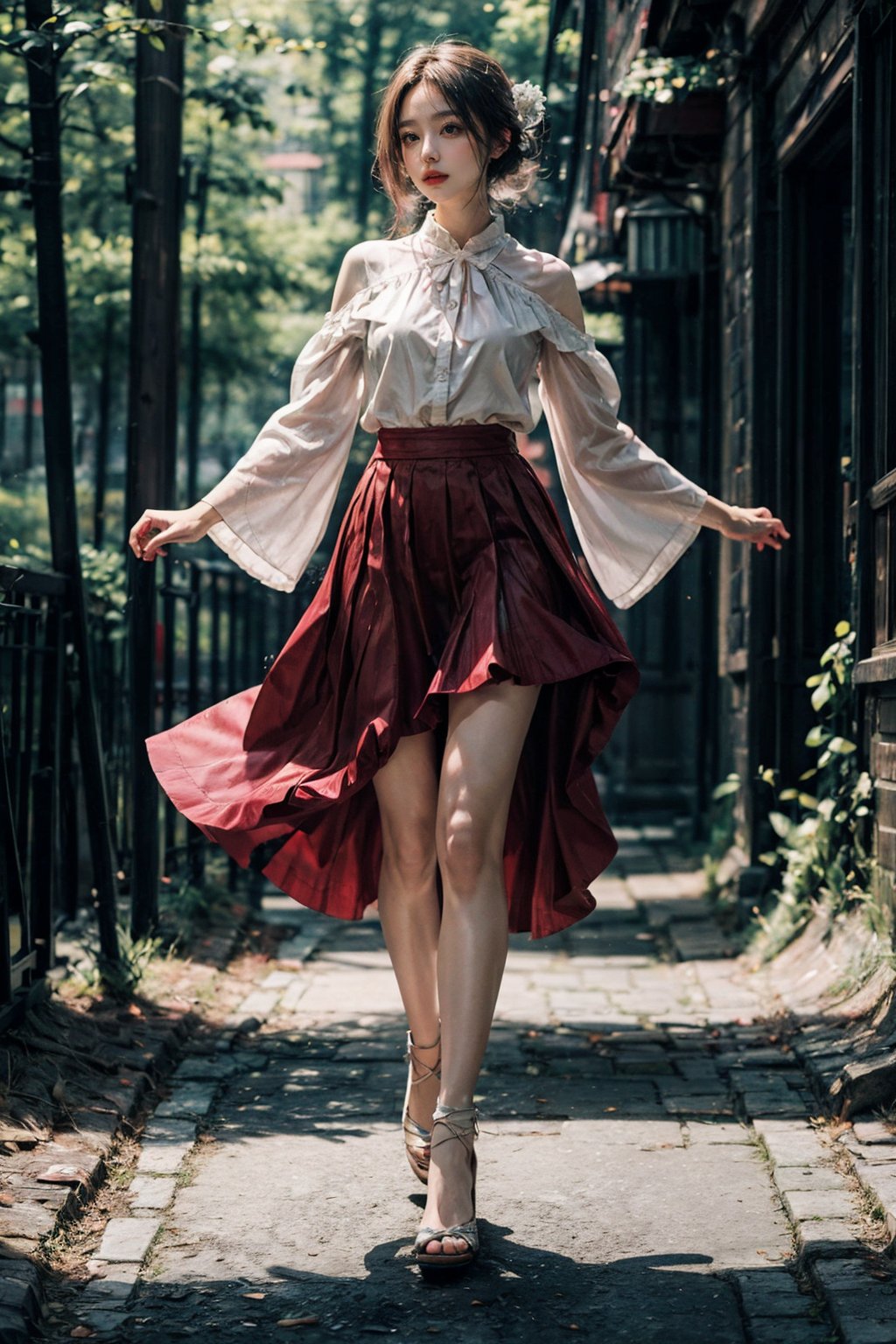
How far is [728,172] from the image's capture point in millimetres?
8305

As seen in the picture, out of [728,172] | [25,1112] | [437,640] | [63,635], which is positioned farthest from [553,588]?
[728,172]

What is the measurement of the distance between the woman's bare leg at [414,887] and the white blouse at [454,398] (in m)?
0.59

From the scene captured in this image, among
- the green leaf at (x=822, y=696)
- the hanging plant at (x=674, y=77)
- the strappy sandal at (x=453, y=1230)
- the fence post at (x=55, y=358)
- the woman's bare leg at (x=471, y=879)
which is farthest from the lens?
the hanging plant at (x=674, y=77)

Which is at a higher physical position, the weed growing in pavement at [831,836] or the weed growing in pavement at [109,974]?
the weed growing in pavement at [831,836]

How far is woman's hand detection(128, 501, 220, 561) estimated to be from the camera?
12.1 ft

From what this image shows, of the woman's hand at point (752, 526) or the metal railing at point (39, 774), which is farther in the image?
the metal railing at point (39, 774)

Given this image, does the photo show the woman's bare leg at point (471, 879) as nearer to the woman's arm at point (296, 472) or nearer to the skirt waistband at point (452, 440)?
the skirt waistband at point (452, 440)

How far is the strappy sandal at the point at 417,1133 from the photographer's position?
360cm

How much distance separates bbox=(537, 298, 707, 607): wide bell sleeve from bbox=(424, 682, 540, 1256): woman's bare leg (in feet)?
1.80

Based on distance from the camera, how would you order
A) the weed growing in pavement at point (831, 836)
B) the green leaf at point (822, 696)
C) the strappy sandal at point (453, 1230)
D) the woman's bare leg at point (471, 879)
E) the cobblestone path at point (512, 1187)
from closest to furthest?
the cobblestone path at point (512, 1187) < the strappy sandal at point (453, 1230) < the woman's bare leg at point (471, 879) < the weed growing in pavement at point (831, 836) < the green leaf at point (822, 696)

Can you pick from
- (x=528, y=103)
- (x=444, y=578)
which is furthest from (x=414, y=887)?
(x=528, y=103)

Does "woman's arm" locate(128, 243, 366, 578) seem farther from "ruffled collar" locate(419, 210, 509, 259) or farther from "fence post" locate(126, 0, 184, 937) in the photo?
"fence post" locate(126, 0, 184, 937)

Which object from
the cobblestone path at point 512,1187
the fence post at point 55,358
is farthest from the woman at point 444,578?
the fence post at point 55,358

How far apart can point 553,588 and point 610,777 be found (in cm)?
992
